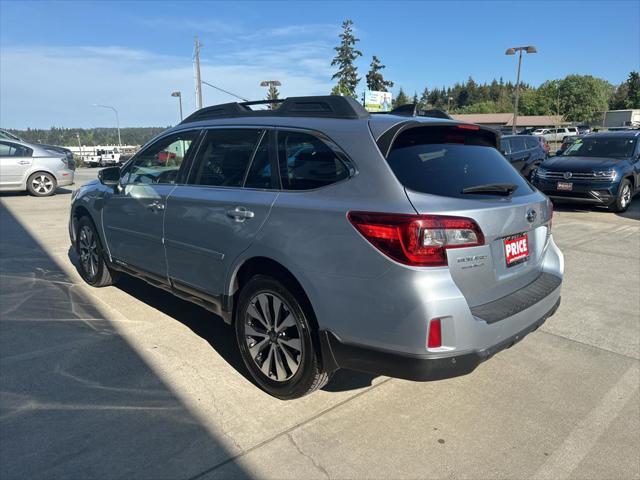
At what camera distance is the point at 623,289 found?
5383 mm

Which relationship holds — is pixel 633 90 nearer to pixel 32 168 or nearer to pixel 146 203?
pixel 32 168

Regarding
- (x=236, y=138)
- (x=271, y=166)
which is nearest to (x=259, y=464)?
(x=271, y=166)

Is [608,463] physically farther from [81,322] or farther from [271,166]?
[81,322]

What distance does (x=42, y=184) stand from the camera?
1330cm

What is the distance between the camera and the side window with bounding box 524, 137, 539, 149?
1548 centimetres

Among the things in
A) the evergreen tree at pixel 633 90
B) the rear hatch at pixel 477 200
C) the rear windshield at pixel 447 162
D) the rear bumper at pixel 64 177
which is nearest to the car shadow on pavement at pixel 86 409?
the rear hatch at pixel 477 200

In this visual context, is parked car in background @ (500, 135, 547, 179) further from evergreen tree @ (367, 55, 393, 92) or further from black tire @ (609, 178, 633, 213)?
evergreen tree @ (367, 55, 393, 92)

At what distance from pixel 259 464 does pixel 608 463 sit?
5.97 ft

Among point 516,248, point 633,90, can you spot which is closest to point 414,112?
point 516,248

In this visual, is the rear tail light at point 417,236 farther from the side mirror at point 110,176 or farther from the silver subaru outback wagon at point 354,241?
the side mirror at point 110,176

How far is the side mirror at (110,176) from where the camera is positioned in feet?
15.0

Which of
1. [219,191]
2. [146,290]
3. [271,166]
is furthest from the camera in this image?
[146,290]

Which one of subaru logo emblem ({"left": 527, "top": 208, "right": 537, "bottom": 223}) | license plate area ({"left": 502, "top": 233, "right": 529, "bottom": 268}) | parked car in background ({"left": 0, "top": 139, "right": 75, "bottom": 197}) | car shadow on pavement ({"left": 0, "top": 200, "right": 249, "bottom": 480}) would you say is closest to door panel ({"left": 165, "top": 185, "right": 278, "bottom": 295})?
car shadow on pavement ({"left": 0, "top": 200, "right": 249, "bottom": 480})

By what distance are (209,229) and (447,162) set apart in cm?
166
